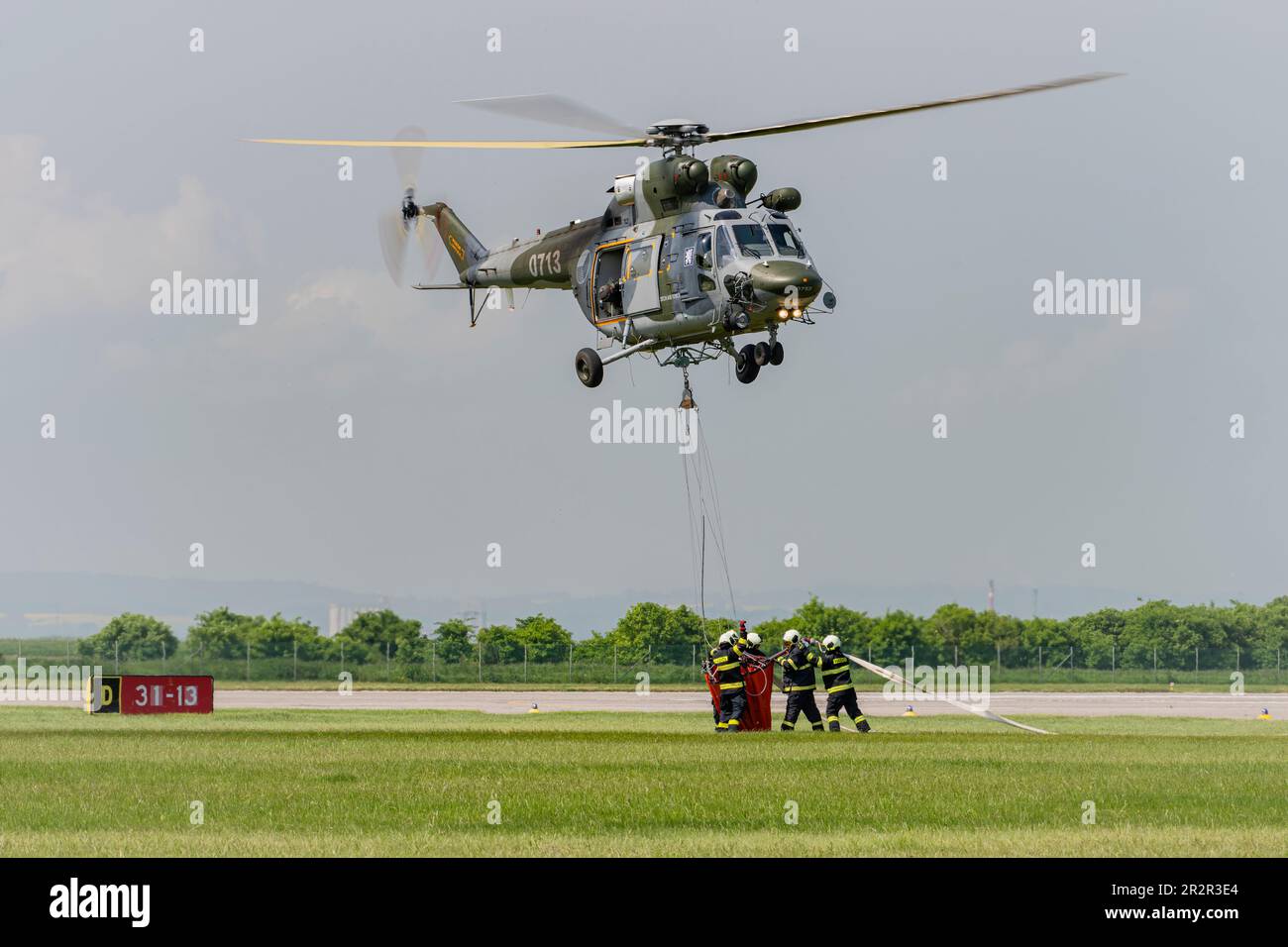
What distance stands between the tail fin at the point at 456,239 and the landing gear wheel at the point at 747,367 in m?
9.59

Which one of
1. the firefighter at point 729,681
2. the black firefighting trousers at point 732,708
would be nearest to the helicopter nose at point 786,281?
the firefighter at point 729,681

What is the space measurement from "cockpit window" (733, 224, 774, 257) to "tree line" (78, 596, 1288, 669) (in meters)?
45.2

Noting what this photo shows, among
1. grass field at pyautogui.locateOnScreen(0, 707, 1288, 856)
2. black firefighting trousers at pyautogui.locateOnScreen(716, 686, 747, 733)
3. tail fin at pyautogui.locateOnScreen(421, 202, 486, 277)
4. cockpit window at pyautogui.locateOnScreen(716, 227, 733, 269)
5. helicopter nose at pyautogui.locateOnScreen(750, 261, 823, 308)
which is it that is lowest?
grass field at pyautogui.locateOnScreen(0, 707, 1288, 856)

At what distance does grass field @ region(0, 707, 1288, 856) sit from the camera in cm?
1872

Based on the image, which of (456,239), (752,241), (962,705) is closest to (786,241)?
(752,241)

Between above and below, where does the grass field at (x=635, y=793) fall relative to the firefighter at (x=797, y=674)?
below

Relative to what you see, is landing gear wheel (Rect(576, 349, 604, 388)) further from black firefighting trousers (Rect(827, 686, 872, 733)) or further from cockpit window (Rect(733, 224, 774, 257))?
black firefighting trousers (Rect(827, 686, 872, 733))

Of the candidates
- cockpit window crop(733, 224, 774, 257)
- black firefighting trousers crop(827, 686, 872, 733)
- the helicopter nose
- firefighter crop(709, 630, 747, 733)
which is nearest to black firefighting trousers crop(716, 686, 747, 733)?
firefighter crop(709, 630, 747, 733)

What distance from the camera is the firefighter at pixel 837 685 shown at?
3347cm

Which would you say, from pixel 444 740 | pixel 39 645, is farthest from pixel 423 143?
pixel 39 645

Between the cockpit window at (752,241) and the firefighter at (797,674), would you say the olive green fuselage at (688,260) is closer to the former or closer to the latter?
the cockpit window at (752,241)

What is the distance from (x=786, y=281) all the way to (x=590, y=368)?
17.9 ft

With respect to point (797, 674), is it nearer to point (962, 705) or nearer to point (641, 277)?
point (641, 277)
